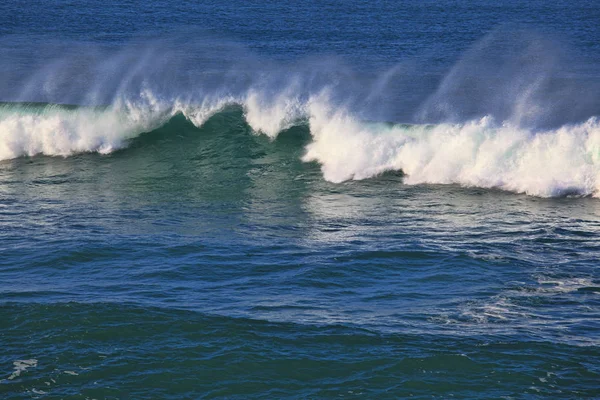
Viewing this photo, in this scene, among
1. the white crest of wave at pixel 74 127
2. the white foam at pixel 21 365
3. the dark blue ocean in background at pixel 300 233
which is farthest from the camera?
the white crest of wave at pixel 74 127

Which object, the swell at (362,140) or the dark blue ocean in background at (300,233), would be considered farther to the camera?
the swell at (362,140)

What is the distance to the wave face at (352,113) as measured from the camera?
21.9m

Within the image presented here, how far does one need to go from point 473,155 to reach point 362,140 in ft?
8.97

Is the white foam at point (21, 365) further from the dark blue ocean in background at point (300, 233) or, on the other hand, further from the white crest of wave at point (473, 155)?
the white crest of wave at point (473, 155)

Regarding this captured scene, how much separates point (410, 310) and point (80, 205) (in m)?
8.91

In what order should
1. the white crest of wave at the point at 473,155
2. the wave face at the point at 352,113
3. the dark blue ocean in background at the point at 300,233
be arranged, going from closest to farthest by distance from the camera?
the dark blue ocean in background at the point at 300,233
the white crest of wave at the point at 473,155
the wave face at the point at 352,113

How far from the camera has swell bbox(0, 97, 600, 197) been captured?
21422 mm

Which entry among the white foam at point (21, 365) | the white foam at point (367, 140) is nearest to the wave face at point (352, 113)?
the white foam at point (367, 140)

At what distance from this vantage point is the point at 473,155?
22.3 meters

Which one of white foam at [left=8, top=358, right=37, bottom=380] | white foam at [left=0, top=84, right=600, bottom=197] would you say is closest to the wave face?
white foam at [left=0, top=84, right=600, bottom=197]

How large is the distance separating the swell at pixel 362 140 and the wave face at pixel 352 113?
0.03 metres

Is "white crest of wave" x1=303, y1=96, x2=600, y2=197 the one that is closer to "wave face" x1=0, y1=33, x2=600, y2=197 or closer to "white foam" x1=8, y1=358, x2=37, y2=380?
"wave face" x1=0, y1=33, x2=600, y2=197

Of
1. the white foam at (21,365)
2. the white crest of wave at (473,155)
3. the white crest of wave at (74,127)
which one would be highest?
the white crest of wave at (74,127)

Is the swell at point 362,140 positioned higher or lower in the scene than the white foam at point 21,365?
higher
